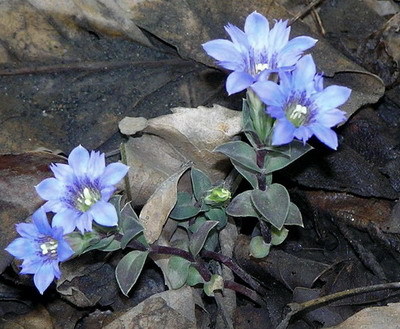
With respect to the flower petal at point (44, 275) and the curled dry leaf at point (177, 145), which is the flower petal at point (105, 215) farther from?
the curled dry leaf at point (177, 145)

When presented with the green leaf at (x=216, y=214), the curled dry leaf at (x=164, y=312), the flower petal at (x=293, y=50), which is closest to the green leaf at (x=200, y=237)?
the green leaf at (x=216, y=214)

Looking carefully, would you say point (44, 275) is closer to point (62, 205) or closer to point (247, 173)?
point (62, 205)

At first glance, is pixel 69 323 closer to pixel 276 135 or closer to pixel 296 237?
pixel 296 237

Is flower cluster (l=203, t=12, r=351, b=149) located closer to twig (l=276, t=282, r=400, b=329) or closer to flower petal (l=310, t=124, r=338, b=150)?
flower petal (l=310, t=124, r=338, b=150)

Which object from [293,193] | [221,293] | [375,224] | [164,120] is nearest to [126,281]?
[221,293]

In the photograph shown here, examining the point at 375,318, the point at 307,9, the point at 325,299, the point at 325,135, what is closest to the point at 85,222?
the point at 325,135

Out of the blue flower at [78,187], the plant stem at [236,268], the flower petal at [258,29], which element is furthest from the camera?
the plant stem at [236,268]

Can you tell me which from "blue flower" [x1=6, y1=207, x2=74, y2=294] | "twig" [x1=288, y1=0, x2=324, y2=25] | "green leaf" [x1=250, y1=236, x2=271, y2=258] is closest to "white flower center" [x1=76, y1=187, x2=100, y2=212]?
"blue flower" [x1=6, y1=207, x2=74, y2=294]
